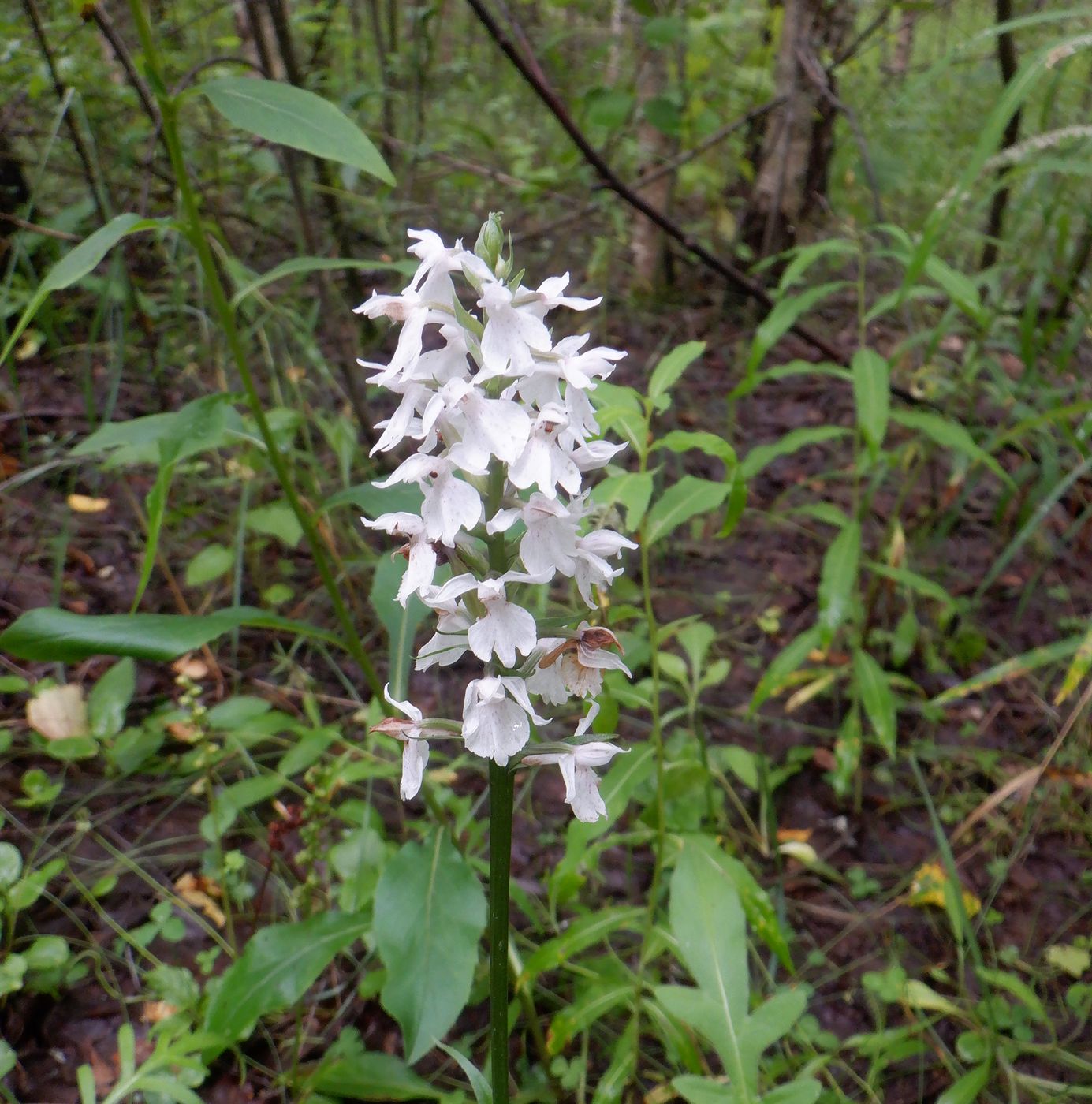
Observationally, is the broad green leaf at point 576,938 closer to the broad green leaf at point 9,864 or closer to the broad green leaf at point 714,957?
the broad green leaf at point 714,957

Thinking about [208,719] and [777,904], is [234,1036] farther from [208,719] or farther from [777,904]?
[777,904]

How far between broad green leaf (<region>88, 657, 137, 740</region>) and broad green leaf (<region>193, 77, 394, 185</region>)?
1.66 m

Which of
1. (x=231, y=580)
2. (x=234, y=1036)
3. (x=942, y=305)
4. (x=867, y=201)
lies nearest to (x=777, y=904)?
(x=234, y=1036)

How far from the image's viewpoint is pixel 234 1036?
182 centimetres

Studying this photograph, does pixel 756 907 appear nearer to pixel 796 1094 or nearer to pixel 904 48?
pixel 796 1094

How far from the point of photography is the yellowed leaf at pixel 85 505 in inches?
141

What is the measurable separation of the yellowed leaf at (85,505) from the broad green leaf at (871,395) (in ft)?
9.96

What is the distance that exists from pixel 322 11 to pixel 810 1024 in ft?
14.1

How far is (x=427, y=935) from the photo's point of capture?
1.66m

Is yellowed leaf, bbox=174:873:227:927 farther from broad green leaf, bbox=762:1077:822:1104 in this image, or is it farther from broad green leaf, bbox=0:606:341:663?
broad green leaf, bbox=762:1077:822:1104

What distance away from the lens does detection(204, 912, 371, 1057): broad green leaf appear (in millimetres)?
1828

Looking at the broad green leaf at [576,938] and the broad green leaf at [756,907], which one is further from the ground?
the broad green leaf at [756,907]

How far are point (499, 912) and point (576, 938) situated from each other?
28.6 inches

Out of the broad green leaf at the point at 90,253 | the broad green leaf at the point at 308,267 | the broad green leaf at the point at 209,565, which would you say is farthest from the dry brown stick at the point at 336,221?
the broad green leaf at the point at 90,253
